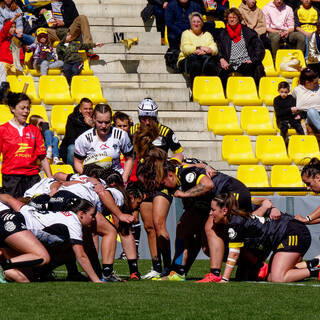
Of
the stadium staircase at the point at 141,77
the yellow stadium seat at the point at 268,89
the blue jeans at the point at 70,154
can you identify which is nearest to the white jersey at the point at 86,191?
the blue jeans at the point at 70,154

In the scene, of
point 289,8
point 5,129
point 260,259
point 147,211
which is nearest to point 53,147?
point 5,129

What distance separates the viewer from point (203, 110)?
16938mm

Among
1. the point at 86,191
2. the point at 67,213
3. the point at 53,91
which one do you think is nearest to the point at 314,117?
the point at 53,91

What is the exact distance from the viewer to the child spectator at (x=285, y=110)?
54.5 ft

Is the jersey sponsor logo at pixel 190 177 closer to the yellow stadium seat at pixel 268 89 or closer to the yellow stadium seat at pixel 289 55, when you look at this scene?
the yellow stadium seat at pixel 268 89

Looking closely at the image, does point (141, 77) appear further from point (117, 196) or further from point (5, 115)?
point (117, 196)

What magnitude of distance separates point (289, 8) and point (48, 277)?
1118 centimetres

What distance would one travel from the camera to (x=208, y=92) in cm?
1706

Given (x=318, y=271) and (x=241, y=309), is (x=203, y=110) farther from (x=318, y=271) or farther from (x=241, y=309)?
(x=241, y=309)

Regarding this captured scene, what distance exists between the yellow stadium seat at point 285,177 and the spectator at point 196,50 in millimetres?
2867

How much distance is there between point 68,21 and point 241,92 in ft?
12.1

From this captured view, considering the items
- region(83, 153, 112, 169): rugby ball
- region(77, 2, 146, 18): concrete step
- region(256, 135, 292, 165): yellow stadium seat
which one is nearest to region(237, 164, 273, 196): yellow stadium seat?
region(256, 135, 292, 165): yellow stadium seat

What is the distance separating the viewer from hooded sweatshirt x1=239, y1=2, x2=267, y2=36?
18531 millimetres

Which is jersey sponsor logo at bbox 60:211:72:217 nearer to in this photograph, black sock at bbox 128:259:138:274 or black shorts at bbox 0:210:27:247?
black shorts at bbox 0:210:27:247
